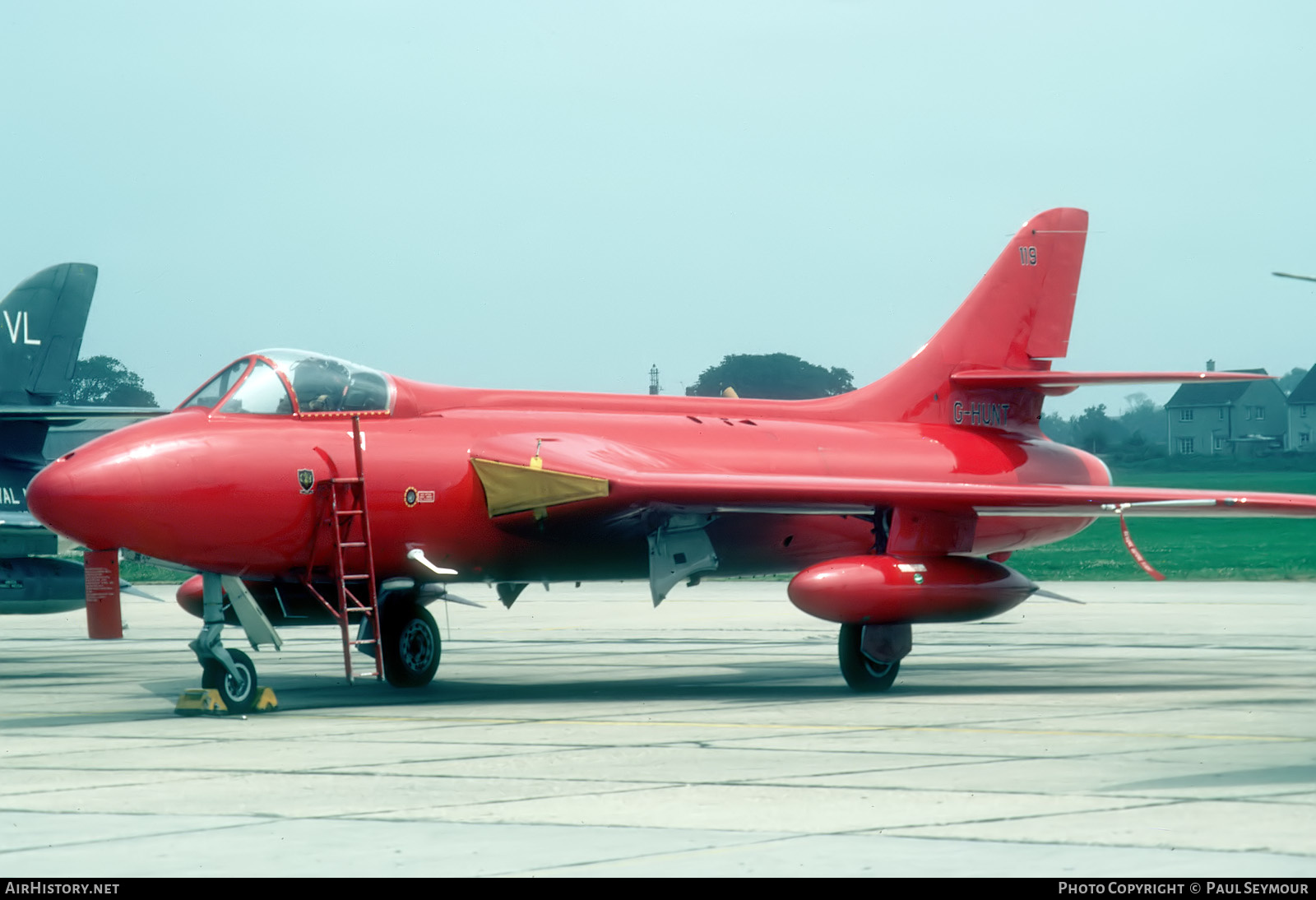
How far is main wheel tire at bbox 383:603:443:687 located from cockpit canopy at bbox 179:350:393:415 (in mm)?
2282

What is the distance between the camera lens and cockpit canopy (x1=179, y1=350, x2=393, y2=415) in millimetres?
13344

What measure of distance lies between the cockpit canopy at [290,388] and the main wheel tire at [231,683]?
2.07 meters

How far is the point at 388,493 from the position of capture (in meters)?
13.5

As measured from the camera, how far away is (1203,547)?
4916 cm

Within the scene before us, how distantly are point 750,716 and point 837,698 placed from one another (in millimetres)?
1710

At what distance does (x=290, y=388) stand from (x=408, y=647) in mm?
3016

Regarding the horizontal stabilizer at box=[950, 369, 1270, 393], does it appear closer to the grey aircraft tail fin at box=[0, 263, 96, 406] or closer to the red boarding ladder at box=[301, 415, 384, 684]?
the red boarding ladder at box=[301, 415, 384, 684]

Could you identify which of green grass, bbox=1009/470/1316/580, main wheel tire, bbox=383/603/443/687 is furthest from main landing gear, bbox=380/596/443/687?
green grass, bbox=1009/470/1316/580

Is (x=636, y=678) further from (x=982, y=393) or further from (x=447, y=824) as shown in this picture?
(x=447, y=824)

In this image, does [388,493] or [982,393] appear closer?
[388,493]

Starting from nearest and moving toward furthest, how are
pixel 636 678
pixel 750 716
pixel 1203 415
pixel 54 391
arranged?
1. pixel 750 716
2. pixel 636 678
3. pixel 54 391
4. pixel 1203 415

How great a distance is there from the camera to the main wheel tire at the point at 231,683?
12.8 m

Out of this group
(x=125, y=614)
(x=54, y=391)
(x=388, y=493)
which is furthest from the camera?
(x=125, y=614)

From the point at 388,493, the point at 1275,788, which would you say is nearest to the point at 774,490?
the point at 388,493
